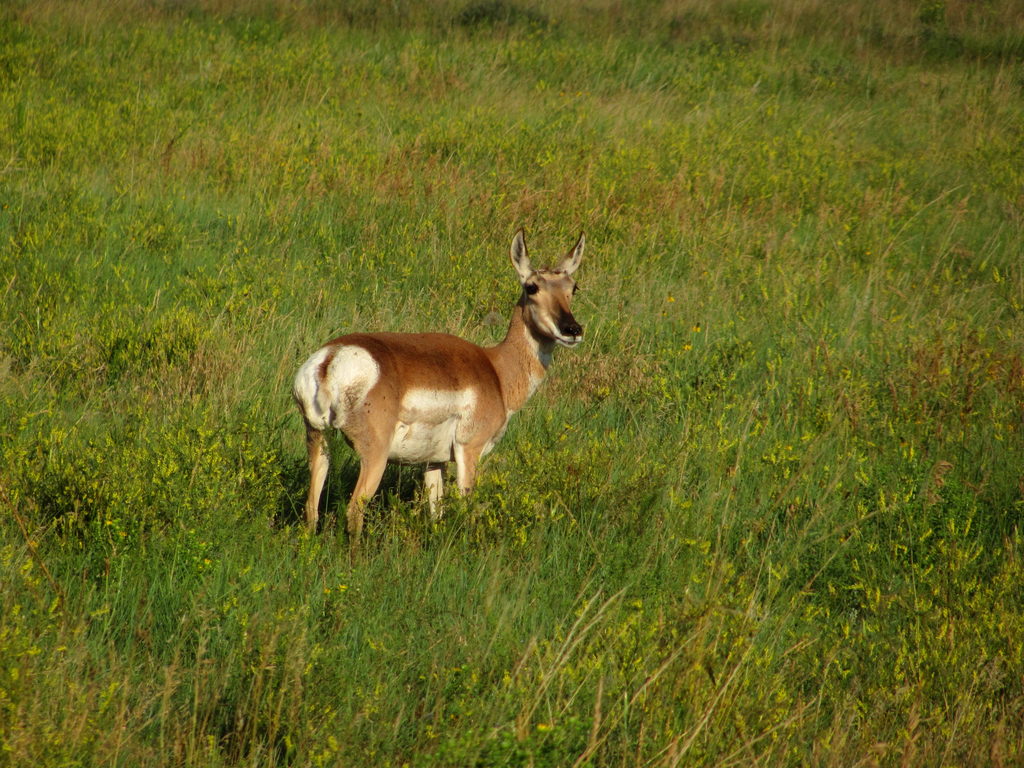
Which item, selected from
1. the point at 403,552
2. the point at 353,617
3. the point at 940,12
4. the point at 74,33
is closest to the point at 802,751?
the point at 353,617

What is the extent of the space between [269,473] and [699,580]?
2039 millimetres

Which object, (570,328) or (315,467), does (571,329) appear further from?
(315,467)

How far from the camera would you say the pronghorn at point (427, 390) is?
4898 millimetres

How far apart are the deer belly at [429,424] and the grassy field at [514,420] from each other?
283mm

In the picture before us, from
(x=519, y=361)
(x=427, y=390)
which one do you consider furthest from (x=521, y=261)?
A: (x=427, y=390)

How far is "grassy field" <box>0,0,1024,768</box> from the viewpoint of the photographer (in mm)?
3441

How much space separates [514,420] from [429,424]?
1248 millimetres

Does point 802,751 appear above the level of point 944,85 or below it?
below

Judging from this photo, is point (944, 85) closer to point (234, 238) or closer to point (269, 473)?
point (234, 238)

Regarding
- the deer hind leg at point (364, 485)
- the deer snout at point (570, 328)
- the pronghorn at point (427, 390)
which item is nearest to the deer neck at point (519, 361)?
the pronghorn at point (427, 390)

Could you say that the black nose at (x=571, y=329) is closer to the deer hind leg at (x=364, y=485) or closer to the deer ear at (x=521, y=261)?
the deer ear at (x=521, y=261)

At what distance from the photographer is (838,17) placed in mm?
18547

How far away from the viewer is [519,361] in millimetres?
6078

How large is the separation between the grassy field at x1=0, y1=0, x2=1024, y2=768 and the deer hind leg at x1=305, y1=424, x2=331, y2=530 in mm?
137
